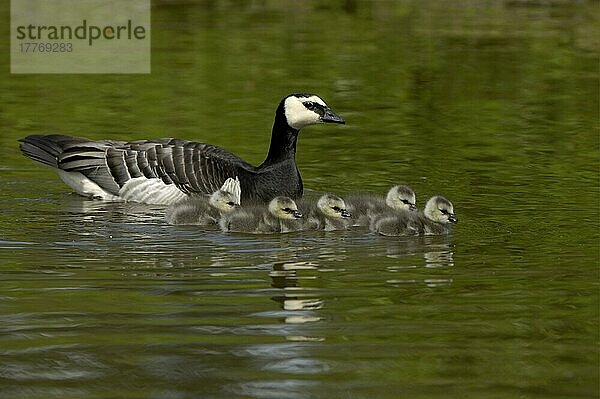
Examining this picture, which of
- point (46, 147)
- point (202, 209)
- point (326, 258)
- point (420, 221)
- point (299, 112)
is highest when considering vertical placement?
point (299, 112)

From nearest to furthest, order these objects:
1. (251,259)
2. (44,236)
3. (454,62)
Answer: (251,259) < (44,236) < (454,62)

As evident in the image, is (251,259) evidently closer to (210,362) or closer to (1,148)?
(210,362)

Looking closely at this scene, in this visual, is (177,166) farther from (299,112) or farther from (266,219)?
(266,219)

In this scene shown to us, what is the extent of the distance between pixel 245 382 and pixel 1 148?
9.72m

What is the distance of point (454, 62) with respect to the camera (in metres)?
26.1

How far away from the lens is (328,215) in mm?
12859

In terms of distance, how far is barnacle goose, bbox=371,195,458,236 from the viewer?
1262 cm

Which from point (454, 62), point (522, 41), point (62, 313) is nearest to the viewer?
point (62, 313)

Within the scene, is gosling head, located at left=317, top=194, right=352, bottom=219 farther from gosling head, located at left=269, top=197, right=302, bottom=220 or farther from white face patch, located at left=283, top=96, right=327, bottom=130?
white face patch, located at left=283, top=96, right=327, bottom=130

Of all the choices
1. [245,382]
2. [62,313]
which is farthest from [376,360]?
[62,313]

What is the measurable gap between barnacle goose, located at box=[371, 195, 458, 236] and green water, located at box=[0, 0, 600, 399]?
15cm

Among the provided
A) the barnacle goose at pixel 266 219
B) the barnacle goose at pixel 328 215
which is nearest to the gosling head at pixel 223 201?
the barnacle goose at pixel 266 219

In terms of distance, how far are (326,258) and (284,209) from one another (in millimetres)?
1208

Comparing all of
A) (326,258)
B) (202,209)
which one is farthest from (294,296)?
(202,209)
